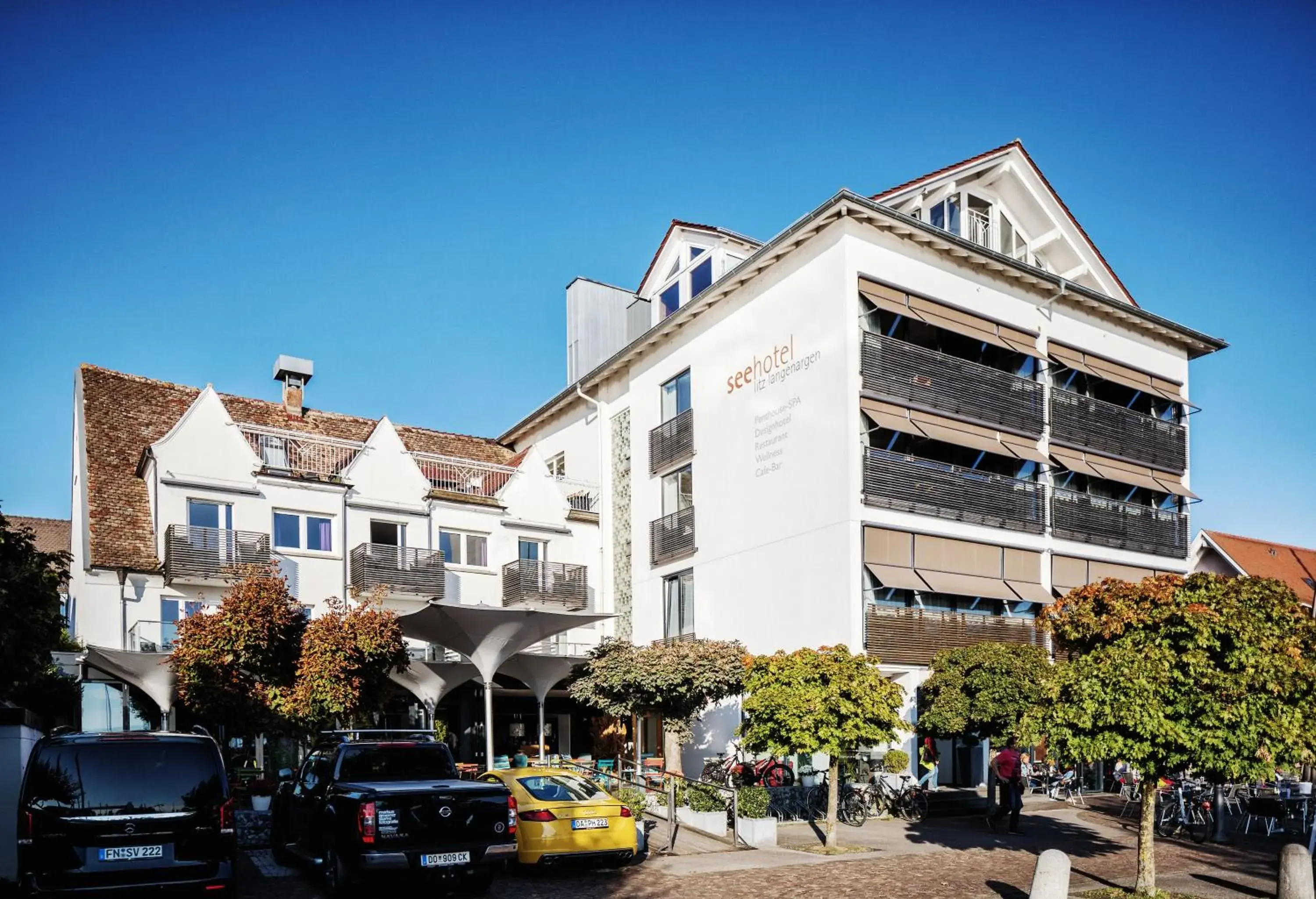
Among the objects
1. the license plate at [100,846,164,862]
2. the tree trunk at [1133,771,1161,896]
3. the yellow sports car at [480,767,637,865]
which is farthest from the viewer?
the yellow sports car at [480,767,637,865]

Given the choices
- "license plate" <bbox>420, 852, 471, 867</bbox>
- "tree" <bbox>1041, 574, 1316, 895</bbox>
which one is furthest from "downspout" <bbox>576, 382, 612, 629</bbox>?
"license plate" <bbox>420, 852, 471, 867</bbox>

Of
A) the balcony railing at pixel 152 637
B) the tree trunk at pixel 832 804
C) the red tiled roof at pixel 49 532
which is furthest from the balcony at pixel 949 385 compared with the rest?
the red tiled roof at pixel 49 532

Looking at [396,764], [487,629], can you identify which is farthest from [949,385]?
[396,764]

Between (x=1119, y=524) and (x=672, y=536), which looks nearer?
(x=1119, y=524)

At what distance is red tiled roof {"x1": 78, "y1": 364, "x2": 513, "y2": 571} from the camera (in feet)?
99.2

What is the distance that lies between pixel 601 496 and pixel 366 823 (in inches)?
1000

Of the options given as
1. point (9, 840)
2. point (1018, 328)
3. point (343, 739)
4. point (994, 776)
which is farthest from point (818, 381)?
point (9, 840)

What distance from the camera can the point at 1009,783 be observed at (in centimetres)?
2298

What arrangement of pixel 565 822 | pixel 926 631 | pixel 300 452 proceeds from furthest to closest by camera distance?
pixel 300 452, pixel 926 631, pixel 565 822

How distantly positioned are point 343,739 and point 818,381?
652 inches

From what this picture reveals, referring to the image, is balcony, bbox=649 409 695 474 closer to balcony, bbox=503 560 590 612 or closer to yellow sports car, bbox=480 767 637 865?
balcony, bbox=503 560 590 612

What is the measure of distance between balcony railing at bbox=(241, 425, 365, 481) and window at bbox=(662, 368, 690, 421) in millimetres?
9258

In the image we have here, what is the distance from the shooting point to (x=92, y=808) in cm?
1158

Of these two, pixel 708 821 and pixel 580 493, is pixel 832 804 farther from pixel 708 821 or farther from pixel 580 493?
pixel 580 493
